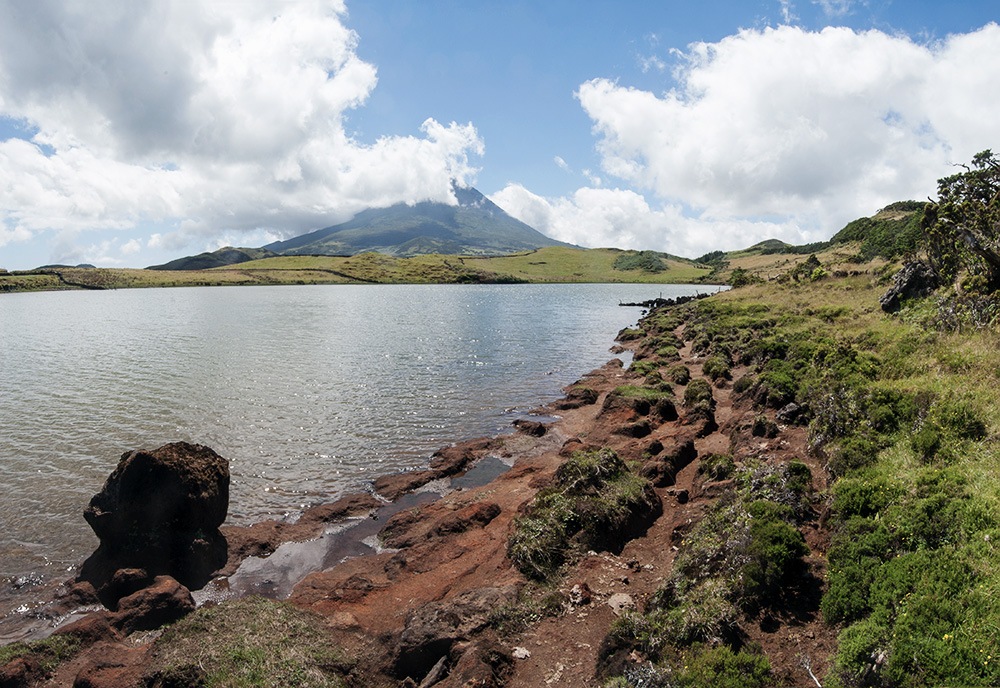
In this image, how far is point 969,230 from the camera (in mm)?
28031

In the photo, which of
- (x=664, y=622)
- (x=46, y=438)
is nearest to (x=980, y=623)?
(x=664, y=622)

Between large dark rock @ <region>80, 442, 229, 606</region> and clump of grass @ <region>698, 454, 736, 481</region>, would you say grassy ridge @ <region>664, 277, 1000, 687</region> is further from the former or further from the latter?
large dark rock @ <region>80, 442, 229, 606</region>

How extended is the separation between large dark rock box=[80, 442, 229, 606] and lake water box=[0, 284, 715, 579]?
2088mm

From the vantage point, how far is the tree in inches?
1056

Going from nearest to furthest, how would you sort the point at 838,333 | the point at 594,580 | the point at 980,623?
the point at 980,623, the point at 594,580, the point at 838,333

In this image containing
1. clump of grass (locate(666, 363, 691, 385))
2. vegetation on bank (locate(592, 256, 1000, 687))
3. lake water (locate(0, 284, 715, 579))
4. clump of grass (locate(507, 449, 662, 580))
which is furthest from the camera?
clump of grass (locate(666, 363, 691, 385))

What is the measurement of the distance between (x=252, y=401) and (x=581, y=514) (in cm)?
2958

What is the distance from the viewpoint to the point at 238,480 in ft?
83.0

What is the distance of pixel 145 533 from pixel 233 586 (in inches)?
142

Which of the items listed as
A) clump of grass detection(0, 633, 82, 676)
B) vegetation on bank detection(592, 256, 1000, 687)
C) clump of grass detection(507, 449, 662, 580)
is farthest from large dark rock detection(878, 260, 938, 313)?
clump of grass detection(0, 633, 82, 676)

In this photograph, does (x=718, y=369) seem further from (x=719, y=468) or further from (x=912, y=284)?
(x=719, y=468)

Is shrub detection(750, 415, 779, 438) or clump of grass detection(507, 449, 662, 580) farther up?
shrub detection(750, 415, 779, 438)

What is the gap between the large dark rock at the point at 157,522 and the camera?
17.5m

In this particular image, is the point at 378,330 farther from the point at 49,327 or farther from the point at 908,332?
the point at 908,332
